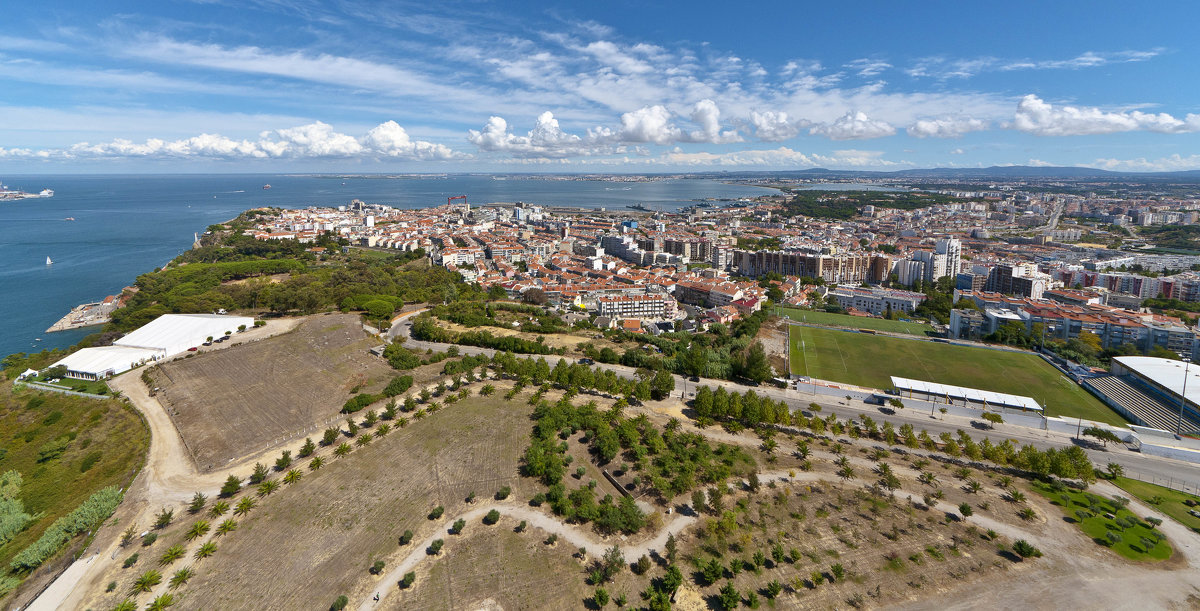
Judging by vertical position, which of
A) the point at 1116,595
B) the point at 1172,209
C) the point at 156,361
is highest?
the point at 1172,209

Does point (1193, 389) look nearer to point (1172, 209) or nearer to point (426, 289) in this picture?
point (426, 289)

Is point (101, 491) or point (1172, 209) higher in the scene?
point (1172, 209)

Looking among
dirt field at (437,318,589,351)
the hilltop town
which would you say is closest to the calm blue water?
the hilltop town

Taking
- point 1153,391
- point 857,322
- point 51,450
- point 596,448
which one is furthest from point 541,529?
point 857,322

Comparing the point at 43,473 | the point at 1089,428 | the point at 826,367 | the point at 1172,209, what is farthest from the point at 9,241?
the point at 1172,209

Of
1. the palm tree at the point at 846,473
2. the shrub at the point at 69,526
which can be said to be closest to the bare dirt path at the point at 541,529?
the palm tree at the point at 846,473

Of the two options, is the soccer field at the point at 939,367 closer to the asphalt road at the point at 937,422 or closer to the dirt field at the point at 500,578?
the asphalt road at the point at 937,422

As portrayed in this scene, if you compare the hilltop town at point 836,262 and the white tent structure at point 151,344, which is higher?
the hilltop town at point 836,262

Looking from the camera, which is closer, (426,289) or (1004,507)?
(1004,507)
